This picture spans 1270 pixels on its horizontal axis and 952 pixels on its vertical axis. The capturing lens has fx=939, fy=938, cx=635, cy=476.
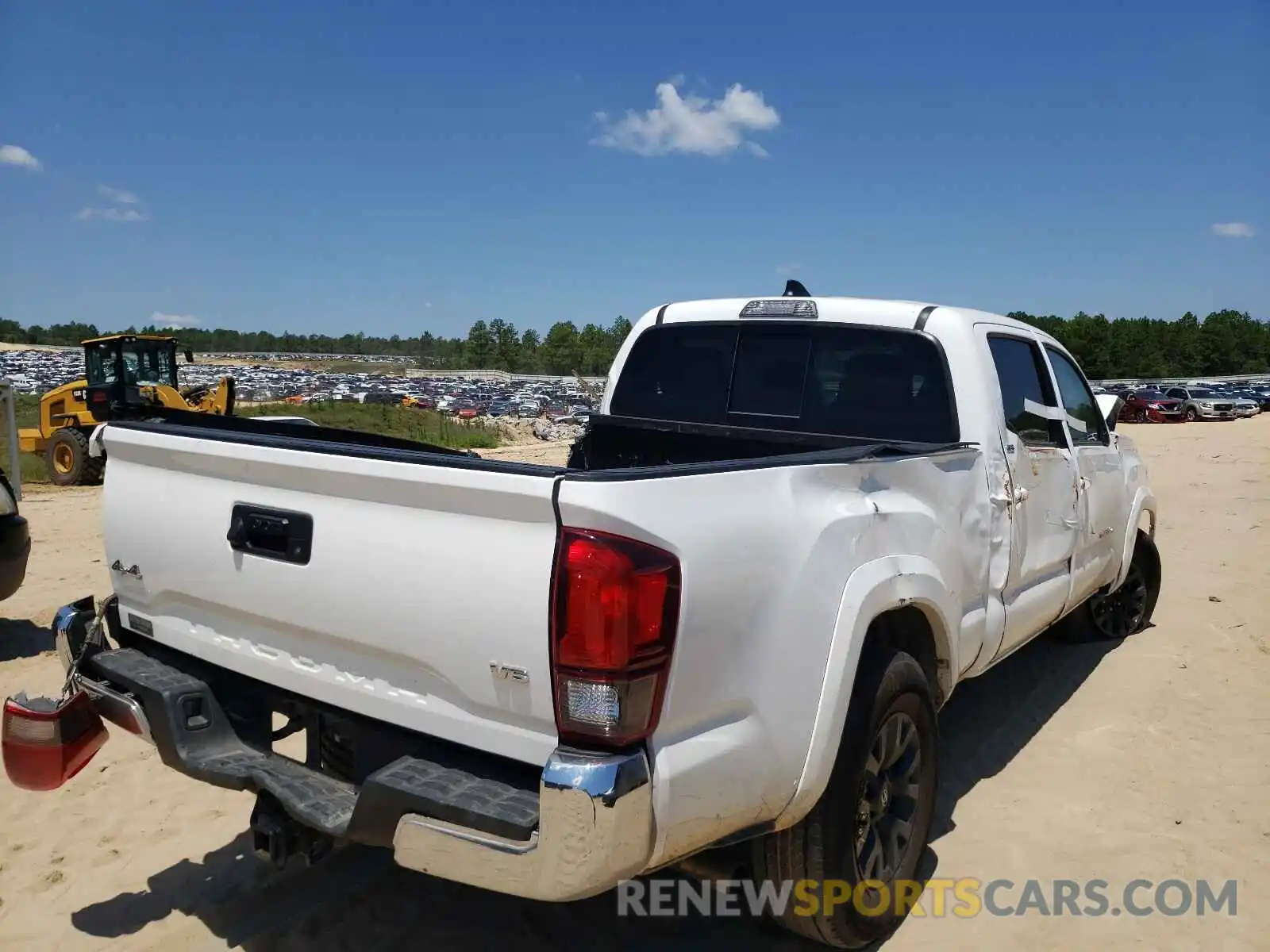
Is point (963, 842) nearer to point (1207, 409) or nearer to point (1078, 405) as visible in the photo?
point (1078, 405)

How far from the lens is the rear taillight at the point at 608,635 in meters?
2.06

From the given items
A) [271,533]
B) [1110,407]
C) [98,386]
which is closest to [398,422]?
[98,386]

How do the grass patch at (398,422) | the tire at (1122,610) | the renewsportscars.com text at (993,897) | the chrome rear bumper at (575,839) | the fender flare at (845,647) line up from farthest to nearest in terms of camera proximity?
1. the grass patch at (398,422)
2. the tire at (1122,610)
3. the renewsportscars.com text at (993,897)
4. the fender flare at (845,647)
5. the chrome rear bumper at (575,839)

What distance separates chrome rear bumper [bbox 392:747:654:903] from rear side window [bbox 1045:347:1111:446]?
3624mm

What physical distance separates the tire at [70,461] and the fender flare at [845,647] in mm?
17475

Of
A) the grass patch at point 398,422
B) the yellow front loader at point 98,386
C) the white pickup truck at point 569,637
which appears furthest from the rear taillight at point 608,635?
the grass patch at point 398,422

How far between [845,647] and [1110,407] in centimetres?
405

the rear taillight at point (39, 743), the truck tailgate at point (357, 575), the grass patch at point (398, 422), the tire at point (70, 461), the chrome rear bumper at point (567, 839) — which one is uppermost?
the truck tailgate at point (357, 575)

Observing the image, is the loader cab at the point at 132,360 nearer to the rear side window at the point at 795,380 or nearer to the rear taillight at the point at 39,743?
the rear side window at the point at 795,380

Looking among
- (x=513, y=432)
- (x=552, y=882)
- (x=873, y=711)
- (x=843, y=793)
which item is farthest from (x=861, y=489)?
(x=513, y=432)

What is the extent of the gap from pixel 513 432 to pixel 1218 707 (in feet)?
102

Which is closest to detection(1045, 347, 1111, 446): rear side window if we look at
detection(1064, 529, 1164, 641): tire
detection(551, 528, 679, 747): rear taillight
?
detection(1064, 529, 1164, 641): tire

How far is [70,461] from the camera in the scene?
1733 cm

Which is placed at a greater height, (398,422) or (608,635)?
(608,635)
